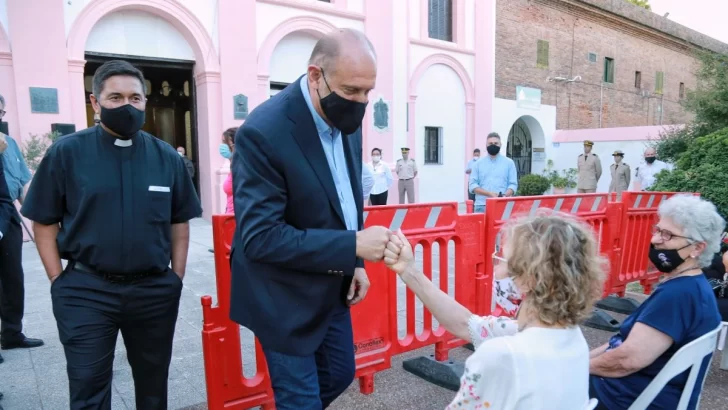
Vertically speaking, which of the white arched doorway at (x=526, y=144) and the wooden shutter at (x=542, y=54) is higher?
the wooden shutter at (x=542, y=54)

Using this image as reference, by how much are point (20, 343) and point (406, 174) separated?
988cm

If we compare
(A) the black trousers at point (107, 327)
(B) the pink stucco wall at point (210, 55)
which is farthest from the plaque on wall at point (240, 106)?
(A) the black trousers at point (107, 327)

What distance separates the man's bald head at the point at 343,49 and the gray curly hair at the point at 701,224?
1678 millimetres

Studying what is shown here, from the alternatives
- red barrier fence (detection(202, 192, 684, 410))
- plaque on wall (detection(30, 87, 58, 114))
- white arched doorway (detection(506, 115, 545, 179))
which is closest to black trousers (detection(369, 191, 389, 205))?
red barrier fence (detection(202, 192, 684, 410))

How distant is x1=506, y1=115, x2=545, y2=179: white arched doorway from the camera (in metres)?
19.0

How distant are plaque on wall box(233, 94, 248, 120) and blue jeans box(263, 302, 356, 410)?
942 centimetres

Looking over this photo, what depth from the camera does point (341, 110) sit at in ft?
5.95

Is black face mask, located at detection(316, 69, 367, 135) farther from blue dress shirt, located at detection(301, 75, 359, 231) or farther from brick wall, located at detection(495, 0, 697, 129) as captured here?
brick wall, located at detection(495, 0, 697, 129)

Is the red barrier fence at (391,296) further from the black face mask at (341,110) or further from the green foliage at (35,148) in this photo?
the green foliage at (35,148)

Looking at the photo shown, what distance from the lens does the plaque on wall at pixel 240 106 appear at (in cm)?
1077

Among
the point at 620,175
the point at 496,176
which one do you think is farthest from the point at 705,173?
the point at 620,175

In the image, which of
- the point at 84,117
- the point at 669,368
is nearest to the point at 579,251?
the point at 669,368

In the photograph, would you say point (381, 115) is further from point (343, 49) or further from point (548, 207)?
point (343, 49)

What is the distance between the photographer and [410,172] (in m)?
12.8
